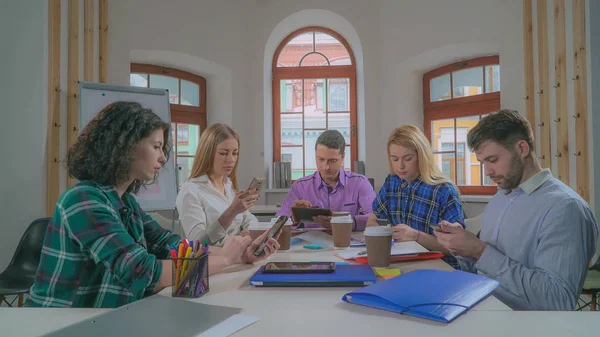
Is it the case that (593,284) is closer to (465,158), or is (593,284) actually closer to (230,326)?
(465,158)

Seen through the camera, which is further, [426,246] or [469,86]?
[469,86]

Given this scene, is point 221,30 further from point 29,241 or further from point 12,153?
point 29,241

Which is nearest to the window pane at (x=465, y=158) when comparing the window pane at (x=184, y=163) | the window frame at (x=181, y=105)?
the window frame at (x=181, y=105)

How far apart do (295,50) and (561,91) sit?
9.73 feet

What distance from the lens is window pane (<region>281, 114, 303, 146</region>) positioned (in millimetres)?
5223

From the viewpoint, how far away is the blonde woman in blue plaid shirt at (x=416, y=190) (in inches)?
86.4

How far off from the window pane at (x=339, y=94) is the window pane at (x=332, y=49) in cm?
22

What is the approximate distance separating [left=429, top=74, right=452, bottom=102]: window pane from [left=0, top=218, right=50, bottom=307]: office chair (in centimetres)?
403

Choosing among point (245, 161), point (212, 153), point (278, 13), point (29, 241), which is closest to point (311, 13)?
point (278, 13)

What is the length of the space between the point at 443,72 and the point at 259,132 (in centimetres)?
220

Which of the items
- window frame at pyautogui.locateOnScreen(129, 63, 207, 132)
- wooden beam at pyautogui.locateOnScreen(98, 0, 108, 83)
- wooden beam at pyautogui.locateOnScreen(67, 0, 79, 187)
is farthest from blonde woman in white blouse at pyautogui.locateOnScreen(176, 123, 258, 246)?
window frame at pyautogui.locateOnScreen(129, 63, 207, 132)

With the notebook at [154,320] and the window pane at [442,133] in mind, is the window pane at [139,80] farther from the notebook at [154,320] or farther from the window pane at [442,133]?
the notebook at [154,320]

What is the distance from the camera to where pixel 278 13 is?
492cm

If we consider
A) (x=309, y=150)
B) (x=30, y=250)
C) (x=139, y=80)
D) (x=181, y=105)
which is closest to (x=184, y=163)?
(x=181, y=105)
